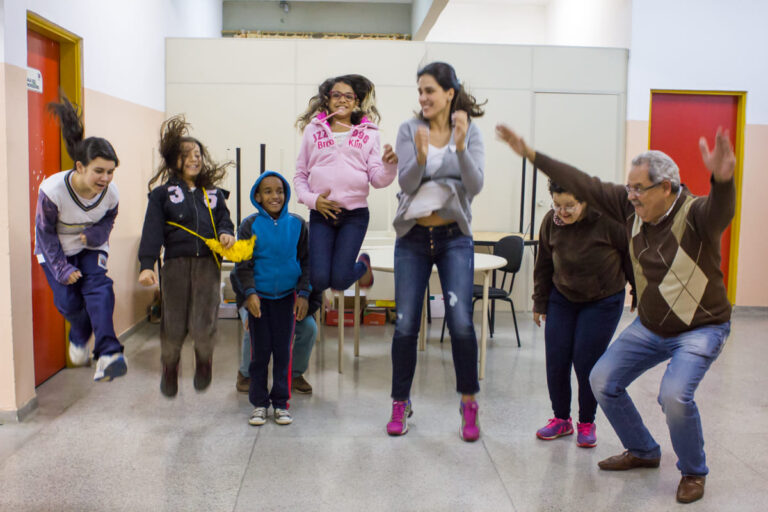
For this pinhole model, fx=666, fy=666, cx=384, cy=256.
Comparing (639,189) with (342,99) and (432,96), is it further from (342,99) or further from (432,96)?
(342,99)

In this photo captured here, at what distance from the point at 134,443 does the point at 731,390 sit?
3.41 metres

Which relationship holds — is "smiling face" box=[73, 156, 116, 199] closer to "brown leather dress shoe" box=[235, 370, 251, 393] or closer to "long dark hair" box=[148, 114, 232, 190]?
"long dark hair" box=[148, 114, 232, 190]

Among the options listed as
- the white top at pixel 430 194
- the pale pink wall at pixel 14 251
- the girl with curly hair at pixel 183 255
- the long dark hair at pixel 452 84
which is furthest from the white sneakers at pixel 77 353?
the long dark hair at pixel 452 84

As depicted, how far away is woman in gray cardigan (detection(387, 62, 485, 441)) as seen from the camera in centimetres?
285

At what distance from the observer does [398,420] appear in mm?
3199

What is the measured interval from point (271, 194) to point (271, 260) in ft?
1.05

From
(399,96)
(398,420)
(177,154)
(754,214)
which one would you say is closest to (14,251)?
(177,154)

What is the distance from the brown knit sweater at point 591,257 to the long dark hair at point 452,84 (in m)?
0.65

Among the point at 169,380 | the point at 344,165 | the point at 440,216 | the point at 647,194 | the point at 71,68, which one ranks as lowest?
the point at 169,380

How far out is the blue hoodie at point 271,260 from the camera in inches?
126

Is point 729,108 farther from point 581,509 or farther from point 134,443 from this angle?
point 134,443

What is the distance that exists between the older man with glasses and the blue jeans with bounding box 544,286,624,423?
0.79 feet

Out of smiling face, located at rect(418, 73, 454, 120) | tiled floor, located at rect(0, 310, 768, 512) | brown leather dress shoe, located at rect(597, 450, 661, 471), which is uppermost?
smiling face, located at rect(418, 73, 454, 120)

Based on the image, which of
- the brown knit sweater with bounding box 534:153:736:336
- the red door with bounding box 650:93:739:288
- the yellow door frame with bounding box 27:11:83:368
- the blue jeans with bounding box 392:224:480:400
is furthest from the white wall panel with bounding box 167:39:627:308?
the brown knit sweater with bounding box 534:153:736:336
